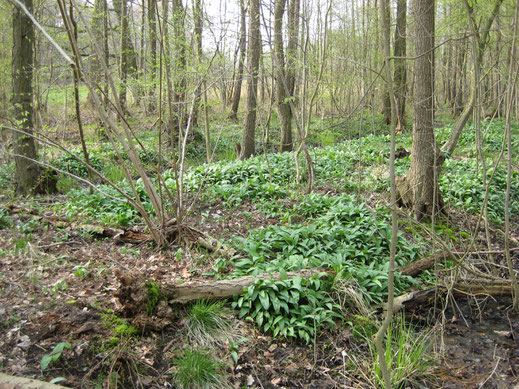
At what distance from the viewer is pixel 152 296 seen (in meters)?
3.26

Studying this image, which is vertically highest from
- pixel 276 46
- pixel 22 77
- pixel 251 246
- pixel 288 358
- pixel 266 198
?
pixel 276 46

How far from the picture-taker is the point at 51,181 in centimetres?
707

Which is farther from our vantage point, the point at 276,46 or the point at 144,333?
the point at 276,46

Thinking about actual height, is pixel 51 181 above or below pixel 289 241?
above

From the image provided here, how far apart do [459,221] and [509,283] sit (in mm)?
1753

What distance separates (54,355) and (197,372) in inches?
40.4

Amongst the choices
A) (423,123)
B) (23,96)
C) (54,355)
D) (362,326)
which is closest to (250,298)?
(362,326)

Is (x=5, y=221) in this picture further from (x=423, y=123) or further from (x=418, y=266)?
(x=423, y=123)

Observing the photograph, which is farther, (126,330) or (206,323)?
(206,323)

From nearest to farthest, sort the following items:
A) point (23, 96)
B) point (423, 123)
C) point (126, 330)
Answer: point (126, 330) → point (423, 123) → point (23, 96)

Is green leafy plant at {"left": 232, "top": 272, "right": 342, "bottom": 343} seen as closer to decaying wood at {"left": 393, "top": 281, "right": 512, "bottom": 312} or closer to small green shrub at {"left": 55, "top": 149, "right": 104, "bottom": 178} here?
decaying wood at {"left": 393, "top": 281, "right": 512, "bottom": 312}

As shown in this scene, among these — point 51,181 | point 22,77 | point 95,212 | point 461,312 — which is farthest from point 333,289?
point 22,77

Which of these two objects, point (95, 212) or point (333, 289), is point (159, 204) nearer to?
point (95, 212)

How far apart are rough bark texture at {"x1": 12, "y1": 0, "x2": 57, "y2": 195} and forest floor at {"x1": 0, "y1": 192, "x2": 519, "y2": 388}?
2.65 m
